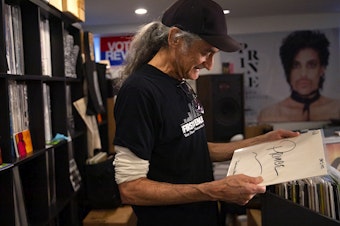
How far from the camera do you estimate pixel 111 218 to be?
2.41 metres

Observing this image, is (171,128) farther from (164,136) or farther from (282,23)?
(282,23)

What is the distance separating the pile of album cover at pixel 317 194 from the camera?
0.89 metres

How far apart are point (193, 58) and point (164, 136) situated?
26 cm

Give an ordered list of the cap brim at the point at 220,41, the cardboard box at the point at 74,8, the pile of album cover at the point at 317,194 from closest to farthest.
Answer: the pile of album cover at the point at 317,194
the cap brim at the point at 220,41
the cardboard box at the point at 74,8

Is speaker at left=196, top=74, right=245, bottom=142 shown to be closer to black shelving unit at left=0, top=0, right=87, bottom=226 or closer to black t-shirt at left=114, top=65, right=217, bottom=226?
black shelving unit at left=0, top=0, right=87, bottom=226

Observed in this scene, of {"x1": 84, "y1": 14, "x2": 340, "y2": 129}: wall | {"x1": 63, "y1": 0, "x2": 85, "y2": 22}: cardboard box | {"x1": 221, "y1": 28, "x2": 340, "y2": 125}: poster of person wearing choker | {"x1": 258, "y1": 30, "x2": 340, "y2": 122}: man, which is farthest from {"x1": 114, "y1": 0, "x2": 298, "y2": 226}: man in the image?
{"x1": 258, "y1": 30, "x2": 340, "y2": 122}: man

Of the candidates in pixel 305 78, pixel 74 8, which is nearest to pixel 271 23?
pixel 305 78

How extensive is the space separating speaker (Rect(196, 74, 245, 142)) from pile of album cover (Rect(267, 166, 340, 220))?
3.47 metres

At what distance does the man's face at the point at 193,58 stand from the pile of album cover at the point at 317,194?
44 cm

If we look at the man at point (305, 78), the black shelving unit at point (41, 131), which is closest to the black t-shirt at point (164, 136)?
the black shelving unit at point (41, 131)

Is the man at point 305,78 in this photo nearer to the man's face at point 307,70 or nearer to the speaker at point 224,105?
the man's face at point 307,70

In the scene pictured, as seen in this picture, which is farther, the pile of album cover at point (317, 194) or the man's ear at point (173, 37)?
the man's ear at point (173, 37)

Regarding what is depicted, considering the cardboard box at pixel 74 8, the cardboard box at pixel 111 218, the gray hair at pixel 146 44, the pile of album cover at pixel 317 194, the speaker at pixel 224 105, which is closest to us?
the pile of album cover at pixel 317 194

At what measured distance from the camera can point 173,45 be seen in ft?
3.66
